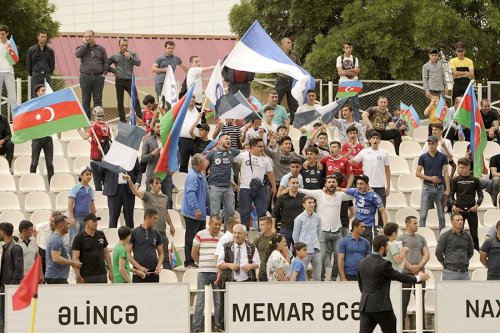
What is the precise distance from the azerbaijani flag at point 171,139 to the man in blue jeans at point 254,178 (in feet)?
3.42

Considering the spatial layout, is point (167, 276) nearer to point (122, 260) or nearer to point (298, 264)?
point (122, 260)

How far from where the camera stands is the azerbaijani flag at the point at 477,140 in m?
27.5

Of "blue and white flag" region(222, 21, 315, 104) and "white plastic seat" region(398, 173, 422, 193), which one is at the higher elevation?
"blue and white flag" region(222, 21, 315, 104)

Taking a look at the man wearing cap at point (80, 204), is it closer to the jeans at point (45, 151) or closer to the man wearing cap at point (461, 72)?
the jeans at point (45, 151)

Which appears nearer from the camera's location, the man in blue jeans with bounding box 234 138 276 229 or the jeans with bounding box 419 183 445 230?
the man in blue jeans with bounding box 234 138 276 229

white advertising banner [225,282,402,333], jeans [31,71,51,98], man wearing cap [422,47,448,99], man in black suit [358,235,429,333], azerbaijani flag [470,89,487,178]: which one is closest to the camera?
man in black suit [358,235,429,333]

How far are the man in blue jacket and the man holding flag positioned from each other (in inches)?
277

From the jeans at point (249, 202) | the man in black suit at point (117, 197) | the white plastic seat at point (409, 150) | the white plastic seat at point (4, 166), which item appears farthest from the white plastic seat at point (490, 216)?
the white plastic seat at point (4, 166)

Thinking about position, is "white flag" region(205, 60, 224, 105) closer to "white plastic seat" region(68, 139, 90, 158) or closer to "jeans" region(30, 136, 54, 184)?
"jeans" region(30, 136, 54, 184)

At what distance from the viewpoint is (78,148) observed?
3177cm

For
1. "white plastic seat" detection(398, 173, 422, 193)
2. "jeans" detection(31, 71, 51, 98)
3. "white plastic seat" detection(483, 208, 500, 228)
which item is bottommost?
"white plastic seat" detection(483, 208, 500, 228)

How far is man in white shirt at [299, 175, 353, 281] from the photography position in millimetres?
25203

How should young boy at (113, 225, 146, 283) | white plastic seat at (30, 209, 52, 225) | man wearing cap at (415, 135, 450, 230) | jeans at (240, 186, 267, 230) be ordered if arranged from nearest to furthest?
young boy at (113, 225, 146, 283), jeans at (240, 186, 267, 230), white plastic seat at (30, 209, 52, 225), man wearing cap at (415, 135, 450, 230)

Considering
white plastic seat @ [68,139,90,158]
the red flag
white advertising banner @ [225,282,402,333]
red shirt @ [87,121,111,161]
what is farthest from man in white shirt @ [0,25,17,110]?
the red flag
